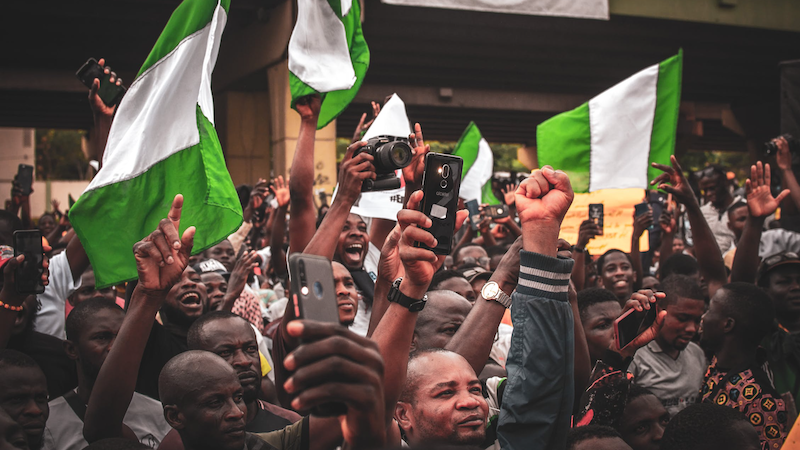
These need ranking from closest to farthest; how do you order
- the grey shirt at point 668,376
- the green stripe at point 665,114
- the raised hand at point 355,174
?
the raised hand at point 355,174, the grey shirt at point 668,376, the green stripe at point 665,114

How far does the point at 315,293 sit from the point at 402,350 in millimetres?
781

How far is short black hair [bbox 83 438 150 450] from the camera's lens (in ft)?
8.77

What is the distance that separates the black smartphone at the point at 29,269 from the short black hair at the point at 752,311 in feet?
11.4

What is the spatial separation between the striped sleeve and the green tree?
44237 mm

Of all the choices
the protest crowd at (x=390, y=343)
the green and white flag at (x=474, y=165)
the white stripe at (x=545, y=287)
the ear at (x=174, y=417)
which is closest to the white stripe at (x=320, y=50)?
the protest crowd at (x=390, y=343)

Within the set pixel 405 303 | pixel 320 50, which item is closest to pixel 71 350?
pixel 405 303

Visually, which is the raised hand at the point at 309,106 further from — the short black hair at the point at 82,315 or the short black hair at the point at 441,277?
the short black hair at the point at 82,315

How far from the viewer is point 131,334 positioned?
275cm

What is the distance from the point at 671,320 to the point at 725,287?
42 centimetres

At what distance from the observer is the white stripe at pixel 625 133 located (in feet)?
21.2

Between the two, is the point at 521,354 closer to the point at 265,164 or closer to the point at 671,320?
the point at 671,320

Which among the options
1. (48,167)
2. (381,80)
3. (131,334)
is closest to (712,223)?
(131,334)

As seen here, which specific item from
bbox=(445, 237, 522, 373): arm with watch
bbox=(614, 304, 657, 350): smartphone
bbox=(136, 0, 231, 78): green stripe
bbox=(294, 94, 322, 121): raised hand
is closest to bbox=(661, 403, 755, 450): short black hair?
bbox=(614, 304, 657, 350): smartphone

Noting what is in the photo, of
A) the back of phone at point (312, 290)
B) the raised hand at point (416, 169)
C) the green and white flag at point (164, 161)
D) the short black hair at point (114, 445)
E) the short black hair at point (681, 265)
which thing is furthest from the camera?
the short black hair at point (681, 265)
